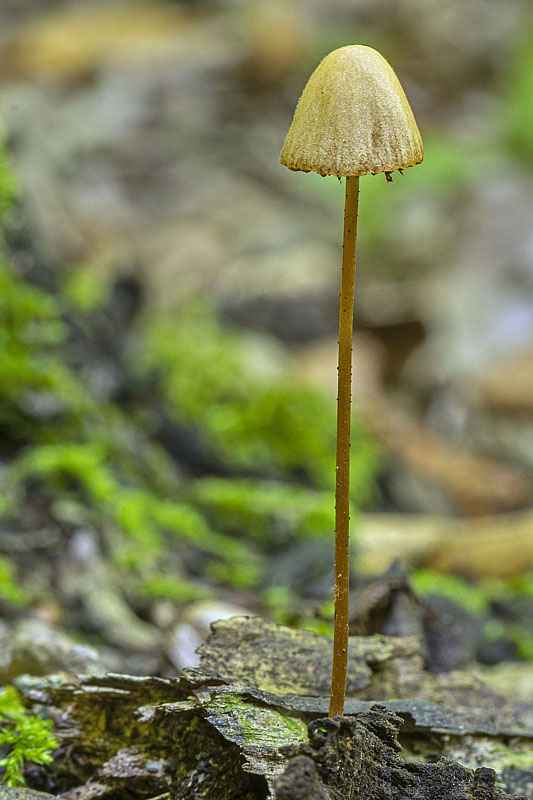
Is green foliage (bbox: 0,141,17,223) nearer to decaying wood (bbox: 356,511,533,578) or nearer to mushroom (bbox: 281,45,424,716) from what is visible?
decaying wood (bbox: 356,511,533,578)

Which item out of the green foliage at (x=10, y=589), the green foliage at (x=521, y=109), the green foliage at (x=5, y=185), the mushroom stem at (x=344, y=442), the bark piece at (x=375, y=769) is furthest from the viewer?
the green foliage at (x=521, y=109)

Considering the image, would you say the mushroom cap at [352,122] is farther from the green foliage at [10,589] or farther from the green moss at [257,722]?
the green foliage at [10,589]

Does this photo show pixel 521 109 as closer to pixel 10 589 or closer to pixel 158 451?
pixel 158 451

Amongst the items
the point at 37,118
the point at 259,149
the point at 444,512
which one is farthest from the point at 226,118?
the point at 444,512

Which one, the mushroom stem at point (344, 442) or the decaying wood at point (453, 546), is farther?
the decaying wood at point (453, 546)

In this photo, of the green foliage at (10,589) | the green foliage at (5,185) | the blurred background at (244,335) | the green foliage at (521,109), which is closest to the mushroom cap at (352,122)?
the blurred background at (244,335)

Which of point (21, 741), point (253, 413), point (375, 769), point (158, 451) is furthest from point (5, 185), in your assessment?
point (375, 769)
